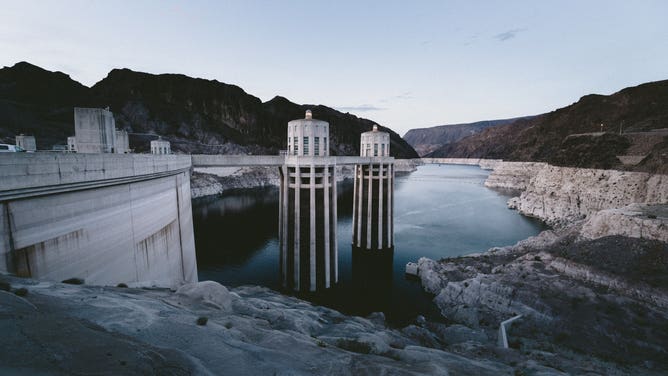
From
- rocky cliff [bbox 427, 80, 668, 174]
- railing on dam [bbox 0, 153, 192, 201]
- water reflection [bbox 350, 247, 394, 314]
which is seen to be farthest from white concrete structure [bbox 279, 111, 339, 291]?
rocky cliff [bbox 427, 80, 668, 174]

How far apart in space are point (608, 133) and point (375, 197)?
2752 inches

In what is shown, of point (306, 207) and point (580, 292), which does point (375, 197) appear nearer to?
point (306, 207)

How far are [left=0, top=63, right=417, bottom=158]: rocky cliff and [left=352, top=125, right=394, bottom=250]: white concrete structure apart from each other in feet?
289

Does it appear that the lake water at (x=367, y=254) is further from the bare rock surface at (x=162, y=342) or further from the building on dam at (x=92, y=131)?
the building on dam at (x=92, y=131)

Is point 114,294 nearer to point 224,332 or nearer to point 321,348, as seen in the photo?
point 224,332

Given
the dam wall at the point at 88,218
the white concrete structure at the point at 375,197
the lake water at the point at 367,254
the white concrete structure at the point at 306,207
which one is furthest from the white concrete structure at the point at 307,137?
the lake water at the point at 367,254

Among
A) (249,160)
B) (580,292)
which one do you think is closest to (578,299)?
(580,292)

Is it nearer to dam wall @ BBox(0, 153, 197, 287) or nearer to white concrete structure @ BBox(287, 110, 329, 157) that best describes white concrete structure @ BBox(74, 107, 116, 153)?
dam wall @ BBox(0, 153, 197, 287)

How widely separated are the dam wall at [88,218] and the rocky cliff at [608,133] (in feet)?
211

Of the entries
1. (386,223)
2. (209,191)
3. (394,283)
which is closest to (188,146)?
(209,191)

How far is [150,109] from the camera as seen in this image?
12950 cm

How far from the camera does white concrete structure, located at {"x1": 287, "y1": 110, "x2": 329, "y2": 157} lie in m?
26.9

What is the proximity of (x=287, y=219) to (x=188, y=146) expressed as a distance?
108 m

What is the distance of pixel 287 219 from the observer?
27.8 metres
